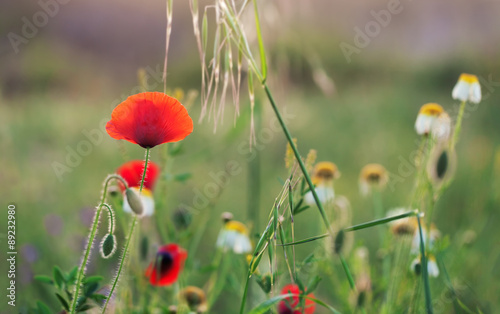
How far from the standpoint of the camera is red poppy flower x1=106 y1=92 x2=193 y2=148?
573mm

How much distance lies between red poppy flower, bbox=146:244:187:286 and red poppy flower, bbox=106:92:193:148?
0.26 meters

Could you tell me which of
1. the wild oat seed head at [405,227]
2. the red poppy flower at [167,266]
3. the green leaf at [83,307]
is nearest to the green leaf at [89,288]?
the green leaf at [83,307]

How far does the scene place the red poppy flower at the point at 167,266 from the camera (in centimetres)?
79

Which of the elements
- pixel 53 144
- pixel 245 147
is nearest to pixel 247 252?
pixel 245 147

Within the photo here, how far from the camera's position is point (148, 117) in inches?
22.6

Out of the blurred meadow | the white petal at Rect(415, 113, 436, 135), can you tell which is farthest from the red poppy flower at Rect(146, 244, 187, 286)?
the white petal at Rect(415, 113, 436, 135)

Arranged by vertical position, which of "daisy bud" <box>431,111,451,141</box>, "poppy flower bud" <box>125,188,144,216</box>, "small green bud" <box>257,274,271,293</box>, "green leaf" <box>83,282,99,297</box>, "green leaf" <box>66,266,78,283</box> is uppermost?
"daisy bud" <box>431,111,451,141</box>

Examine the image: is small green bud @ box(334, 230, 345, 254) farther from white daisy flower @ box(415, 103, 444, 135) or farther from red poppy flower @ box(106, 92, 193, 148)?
white daisy flower @ box(415, 103, 444, 135)

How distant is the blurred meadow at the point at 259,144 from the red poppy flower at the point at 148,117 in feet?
0.16

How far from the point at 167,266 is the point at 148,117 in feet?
0.95

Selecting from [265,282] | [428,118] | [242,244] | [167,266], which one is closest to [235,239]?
[242,244]

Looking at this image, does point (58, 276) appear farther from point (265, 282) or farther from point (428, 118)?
point (428, 118)

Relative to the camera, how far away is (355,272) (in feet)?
3.33

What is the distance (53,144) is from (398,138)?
53.7 inches
